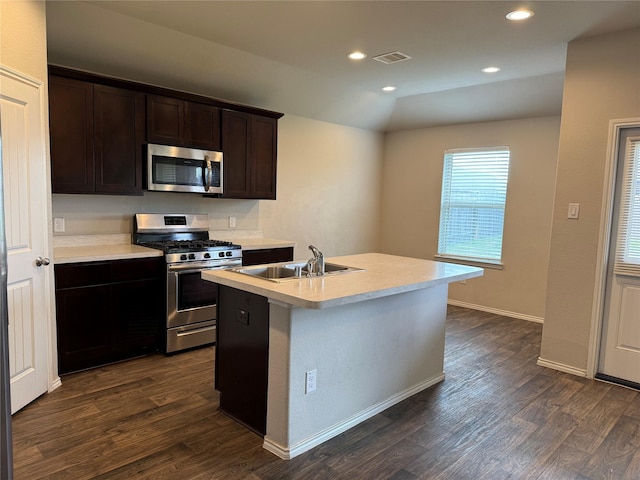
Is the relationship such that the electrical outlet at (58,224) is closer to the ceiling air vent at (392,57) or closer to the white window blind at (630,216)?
the ceiling air vent at (392,57)

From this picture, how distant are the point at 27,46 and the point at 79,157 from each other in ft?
3.04

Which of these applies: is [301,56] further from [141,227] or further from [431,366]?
[431,366]

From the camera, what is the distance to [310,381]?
2.39m

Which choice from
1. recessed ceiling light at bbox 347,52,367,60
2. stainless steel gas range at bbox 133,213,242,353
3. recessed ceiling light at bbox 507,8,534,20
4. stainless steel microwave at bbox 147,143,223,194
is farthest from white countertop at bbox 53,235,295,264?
recessed ceiling light at bbox 507,8,534,20

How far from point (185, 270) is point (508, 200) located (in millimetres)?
3835

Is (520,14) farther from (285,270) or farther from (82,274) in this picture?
(82,274)

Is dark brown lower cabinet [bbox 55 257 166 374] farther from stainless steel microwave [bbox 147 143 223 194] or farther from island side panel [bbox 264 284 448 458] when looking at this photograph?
island side panel [bbox 264 284 448 458]

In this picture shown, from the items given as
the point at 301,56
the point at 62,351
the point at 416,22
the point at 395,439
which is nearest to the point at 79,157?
the point at 62,351

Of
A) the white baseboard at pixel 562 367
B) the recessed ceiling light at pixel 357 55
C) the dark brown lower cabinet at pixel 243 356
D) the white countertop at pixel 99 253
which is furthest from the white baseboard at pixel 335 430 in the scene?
the recessed ceiling light at pixel 357 55

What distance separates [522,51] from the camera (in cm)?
369

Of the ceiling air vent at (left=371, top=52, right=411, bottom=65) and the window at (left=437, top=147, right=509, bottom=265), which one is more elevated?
the ceiling air vent at (left=371, top=52, right=411, bottom=65)

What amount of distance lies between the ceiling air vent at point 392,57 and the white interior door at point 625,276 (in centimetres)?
183

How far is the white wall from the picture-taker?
505cm

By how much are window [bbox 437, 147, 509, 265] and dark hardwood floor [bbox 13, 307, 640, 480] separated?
91.1 inches
